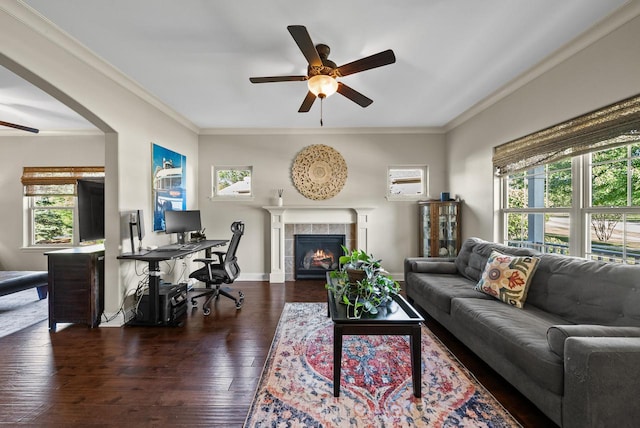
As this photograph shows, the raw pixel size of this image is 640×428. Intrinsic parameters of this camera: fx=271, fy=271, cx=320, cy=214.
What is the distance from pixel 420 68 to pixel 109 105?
3233mm

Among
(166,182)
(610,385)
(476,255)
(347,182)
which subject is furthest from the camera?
(347,182)

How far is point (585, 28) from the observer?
2150mm

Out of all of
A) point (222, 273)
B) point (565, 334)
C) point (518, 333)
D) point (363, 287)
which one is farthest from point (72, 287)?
point (565, 334)

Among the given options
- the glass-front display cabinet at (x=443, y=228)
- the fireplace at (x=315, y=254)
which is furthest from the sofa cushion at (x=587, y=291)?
the fireplace at (x=315, y=254)

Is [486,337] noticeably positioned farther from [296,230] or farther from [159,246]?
[159,246]

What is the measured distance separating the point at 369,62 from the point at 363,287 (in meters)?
1.70

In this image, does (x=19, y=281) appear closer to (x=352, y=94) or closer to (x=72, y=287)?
(x=72, y=287)

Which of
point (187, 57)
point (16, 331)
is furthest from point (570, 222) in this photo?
point (16, 331)

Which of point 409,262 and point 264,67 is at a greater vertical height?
point 264,67

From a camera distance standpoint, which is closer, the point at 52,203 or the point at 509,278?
the point at 509,278

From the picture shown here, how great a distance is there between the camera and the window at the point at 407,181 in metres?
4.88

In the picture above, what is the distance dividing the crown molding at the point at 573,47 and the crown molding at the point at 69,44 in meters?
4.24

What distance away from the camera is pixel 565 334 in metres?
1.41

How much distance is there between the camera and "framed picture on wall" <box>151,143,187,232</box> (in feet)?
11.7
